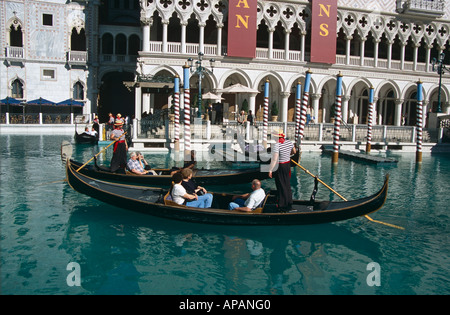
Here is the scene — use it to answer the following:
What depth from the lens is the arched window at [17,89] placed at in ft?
88.7

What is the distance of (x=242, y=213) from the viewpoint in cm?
729

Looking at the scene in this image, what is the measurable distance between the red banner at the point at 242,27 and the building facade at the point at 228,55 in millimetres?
232

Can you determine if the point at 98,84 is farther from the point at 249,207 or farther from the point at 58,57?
the point at 249,207

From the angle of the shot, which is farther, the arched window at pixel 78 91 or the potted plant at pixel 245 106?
the arched window at pixel 78 91

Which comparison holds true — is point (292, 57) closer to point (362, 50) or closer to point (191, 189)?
point (362, 50)

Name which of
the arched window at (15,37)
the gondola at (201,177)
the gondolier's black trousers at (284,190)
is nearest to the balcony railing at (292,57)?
the arched window at (15,37)

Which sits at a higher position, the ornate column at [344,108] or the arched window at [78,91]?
the arched window at [78,91]

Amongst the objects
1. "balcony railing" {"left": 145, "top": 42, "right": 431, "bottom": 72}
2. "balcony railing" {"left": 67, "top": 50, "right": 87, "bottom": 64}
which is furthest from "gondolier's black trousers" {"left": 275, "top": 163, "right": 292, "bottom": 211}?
"balcony railing" {"left": 67, "top": 50, "right": 87, "bottom": 64}

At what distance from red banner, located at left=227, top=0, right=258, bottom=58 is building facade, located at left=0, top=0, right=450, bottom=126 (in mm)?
232

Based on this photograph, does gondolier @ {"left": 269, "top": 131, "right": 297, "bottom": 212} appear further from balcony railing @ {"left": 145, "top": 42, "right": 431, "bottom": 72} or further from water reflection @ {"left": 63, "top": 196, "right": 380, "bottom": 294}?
balcony railing @ {"left": 145, "top": 42, "right": 431, "bottom": 72}

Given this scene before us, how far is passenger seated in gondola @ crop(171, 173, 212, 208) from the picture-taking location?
300 inches

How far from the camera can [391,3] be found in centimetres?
2562

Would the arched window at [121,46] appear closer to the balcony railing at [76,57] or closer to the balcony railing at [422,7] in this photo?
the balcony railing at [76,57]

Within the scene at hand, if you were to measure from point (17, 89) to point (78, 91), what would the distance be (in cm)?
374
